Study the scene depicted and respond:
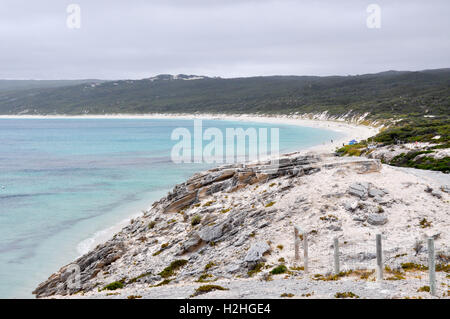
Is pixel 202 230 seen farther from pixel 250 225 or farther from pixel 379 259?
pixel 379 259

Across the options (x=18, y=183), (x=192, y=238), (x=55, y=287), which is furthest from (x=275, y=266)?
(x=18, y=183)

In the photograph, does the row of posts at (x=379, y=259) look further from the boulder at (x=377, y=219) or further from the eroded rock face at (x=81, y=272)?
the eroded rock face at (x=81, y=272)

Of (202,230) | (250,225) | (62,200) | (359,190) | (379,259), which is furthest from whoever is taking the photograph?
(62,200)

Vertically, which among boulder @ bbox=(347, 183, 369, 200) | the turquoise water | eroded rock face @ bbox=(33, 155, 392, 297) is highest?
boulder @ bbox=(347, 183, 369, 200)

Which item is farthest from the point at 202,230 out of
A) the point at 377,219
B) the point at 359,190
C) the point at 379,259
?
the point at 379,259

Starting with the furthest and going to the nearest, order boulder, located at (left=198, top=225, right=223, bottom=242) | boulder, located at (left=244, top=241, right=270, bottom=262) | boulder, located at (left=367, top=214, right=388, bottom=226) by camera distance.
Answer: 1. boulder, located at (left=198, top=225, right=223, bottom=242)
2. boulder, located at (left=367, top=214, right=388, bottom=226)
3. boulder, located at (left=244, top=241, right=270, bottom=262)

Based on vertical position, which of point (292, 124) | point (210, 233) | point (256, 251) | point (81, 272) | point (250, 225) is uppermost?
point (292, 124)

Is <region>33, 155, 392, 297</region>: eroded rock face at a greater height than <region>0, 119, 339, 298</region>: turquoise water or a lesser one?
greater

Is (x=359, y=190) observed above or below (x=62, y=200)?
above

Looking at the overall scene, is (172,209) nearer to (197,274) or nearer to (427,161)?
(197,274)

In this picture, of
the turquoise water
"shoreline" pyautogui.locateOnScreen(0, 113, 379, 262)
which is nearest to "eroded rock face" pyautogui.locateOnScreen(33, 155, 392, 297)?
"shoreline" pyautogui.locateOnScreen(0, 113, 379, 262)

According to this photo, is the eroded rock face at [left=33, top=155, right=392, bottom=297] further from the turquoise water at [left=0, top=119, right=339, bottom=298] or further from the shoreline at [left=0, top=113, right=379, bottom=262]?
the turquoise water at [left=0, top=119, right=339, bottom=298]

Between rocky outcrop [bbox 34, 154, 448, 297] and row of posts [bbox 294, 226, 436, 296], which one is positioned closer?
row of posts [bbox 294, 226, 436, 296]

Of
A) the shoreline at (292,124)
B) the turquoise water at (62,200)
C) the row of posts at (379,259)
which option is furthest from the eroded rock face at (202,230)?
the turquoise water at (62,200)
